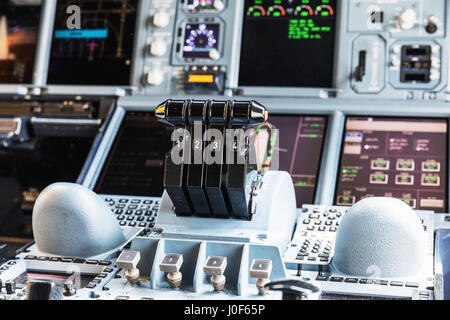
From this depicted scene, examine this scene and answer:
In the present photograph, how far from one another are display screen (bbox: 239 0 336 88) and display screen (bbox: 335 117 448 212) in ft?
1.62

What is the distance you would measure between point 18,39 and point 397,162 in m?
2.57

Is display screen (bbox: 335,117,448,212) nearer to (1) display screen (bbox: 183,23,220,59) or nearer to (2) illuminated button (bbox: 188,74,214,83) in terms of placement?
(2) illuminated button (bbox: 188,74,214,83)

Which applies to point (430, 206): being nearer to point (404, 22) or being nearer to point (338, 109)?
point (338, 109)

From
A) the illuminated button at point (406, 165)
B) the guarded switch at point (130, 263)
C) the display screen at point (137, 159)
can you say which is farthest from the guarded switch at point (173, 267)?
the illuminated button at point (406, 165)

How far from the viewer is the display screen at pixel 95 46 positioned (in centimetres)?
407

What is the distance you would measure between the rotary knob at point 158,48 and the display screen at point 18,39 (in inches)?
33.2

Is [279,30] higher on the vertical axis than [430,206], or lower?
higher

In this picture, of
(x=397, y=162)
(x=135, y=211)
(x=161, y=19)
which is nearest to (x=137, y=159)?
(x=135, y=211)

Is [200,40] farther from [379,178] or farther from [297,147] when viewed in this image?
[379,178]

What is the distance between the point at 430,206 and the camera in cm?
305

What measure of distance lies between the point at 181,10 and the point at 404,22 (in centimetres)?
131

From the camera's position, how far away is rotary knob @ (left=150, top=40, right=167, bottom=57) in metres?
3.94
